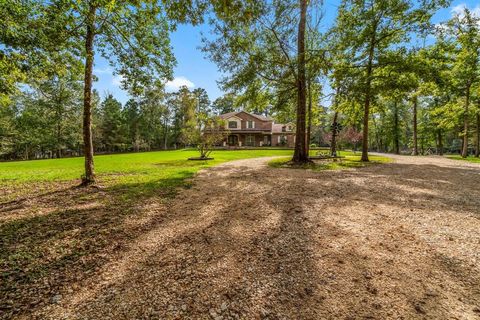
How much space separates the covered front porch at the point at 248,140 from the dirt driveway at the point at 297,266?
33.6m

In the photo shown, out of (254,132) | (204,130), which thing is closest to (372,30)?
(204,130)

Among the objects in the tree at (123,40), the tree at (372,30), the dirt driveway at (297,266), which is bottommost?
the dirt driveway at (297,266)

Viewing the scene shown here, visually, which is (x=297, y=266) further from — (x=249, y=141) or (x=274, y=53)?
(x=249, y=141)

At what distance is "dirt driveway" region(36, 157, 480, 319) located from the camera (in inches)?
75.5

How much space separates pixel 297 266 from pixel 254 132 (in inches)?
1417

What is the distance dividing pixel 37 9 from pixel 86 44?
5.47 ft

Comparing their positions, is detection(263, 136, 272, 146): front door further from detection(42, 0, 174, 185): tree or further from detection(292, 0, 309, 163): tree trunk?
detection(42, 0, 174, 185): tree

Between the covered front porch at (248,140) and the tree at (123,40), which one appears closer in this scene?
the tree at (123,40)

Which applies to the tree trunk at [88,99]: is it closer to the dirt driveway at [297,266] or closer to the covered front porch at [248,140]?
the dirt driveway at [297,266]

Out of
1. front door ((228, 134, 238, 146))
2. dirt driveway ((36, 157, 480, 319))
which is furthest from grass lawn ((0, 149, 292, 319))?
front door ((228, 134, 238, 146))

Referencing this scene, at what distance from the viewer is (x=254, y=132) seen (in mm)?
37938

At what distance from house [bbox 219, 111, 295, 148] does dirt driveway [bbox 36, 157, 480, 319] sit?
110 feet

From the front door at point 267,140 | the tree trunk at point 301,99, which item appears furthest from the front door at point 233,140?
the tree trunk at point 301,99

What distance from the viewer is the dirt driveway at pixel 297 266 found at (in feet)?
6.29
